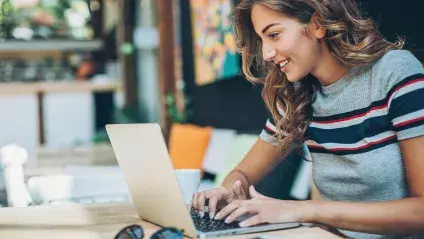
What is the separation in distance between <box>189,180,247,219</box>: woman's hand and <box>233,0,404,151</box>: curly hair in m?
0.24

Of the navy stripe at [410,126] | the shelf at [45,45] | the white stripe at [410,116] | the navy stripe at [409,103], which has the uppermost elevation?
the navy stripe at [409,103]

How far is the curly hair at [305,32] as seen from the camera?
1737 millimetres

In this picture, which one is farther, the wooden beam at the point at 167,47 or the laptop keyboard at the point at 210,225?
the wooden beam at the point at 167,47

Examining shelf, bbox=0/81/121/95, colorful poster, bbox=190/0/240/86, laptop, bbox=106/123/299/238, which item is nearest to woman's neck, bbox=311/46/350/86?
laptop, bbox=106/123/299/238

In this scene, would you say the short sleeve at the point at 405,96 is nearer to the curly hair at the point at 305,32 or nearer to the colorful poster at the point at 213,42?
the curly hair at the point at 305,32

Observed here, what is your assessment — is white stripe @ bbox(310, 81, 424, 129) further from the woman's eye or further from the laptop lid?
the laptop lid

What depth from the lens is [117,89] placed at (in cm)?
919

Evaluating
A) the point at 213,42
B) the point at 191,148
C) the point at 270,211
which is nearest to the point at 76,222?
the point at 270,211

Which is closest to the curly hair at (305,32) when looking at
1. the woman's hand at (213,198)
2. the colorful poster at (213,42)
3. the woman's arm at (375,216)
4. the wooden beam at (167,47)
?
the woman's hand at (213,198)

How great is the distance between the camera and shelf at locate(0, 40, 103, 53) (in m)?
9.79

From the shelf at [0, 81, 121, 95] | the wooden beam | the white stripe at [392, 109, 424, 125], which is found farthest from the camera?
the shelf at [0, 81, 121, 95]

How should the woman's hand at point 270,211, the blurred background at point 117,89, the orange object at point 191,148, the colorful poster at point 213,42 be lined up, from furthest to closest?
the orange object at point 191,148 < the colorful poster at point 213,42 < the blurred background at point 117,89 < the woman's hand at point 270,211

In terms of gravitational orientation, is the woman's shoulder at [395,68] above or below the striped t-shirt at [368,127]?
above

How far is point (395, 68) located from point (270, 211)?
1.61 ft
